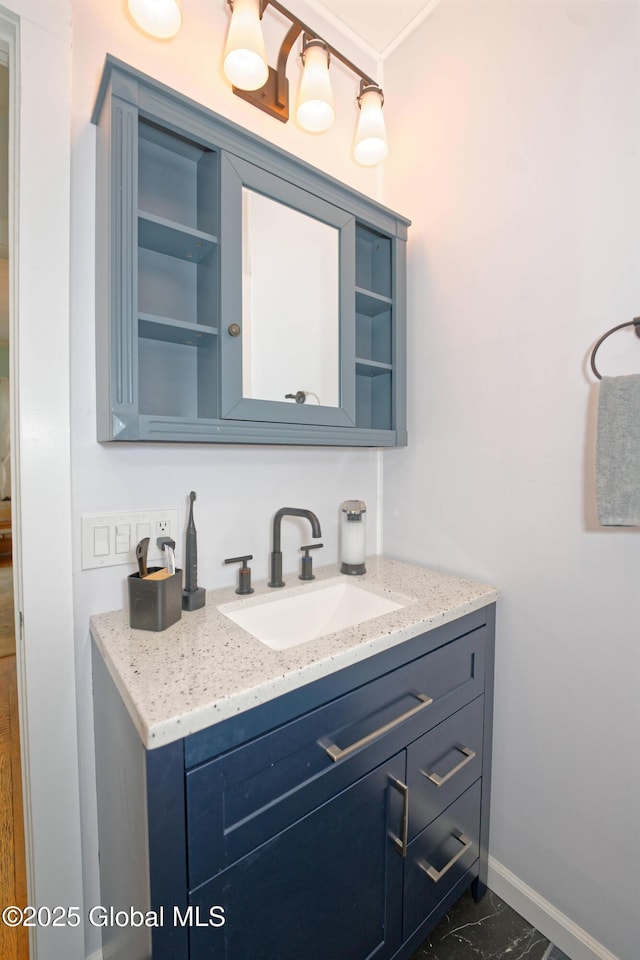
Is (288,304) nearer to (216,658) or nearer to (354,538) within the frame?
(354,538)

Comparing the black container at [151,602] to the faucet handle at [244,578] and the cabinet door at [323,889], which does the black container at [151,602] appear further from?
the cabinet door at [323,889]

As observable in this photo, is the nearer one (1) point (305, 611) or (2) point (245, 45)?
(2) point (245, 45)

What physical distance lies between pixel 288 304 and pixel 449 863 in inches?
60.8

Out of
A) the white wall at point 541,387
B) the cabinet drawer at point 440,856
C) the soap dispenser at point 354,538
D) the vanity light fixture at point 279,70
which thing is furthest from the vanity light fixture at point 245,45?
the cabinet drawer at point 440,856

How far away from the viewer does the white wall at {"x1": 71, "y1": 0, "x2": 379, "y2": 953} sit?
0.99 meters

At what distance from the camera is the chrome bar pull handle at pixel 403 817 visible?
3.01 ft

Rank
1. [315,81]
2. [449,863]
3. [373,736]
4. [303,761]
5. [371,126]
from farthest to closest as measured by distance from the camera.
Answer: [371,126], [315,81], [449,863], [373,736], [303,761]

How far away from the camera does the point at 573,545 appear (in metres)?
1.10

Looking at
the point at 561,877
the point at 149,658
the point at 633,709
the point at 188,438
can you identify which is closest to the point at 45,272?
the point at 188,438

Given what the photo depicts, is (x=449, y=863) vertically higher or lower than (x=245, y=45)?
lower

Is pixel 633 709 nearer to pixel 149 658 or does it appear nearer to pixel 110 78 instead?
pixel 149 658

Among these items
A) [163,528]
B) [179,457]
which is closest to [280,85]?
[179,457]

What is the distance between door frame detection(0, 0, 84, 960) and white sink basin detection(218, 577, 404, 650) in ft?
1.33

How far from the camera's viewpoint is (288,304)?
3.85 feet
